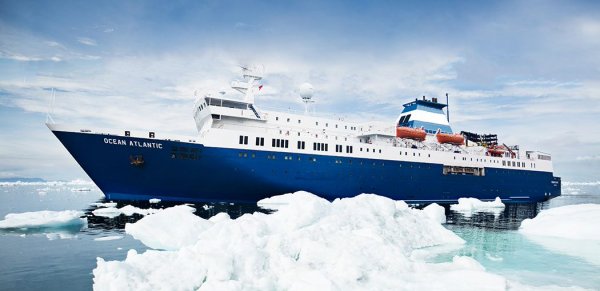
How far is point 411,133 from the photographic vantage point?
125 feet

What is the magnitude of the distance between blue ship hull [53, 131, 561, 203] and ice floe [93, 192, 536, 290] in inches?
508

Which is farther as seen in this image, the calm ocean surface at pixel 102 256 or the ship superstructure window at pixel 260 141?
the ship superstructure window at pixel 260 141

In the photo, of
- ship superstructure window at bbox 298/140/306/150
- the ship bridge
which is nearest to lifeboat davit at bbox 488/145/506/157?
the ship bridge

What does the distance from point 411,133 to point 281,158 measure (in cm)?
1745

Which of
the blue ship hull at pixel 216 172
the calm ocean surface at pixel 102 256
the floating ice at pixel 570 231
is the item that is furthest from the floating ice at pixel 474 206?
the calm ocean surface at pixel 102 256

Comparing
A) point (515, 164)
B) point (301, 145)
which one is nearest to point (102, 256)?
point (301, 145)

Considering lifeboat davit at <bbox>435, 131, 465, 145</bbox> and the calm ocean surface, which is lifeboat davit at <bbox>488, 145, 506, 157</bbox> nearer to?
lifeboat davit at <bbox>435, 131, 465, 145</bbox>

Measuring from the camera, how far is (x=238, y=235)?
9930mm

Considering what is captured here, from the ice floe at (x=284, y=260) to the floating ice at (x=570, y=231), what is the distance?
7.05 m

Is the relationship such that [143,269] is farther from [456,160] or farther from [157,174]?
[456,160]

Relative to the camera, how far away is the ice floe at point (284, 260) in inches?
304

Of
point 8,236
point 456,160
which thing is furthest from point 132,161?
point 456,160

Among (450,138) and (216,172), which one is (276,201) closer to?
(216,172)

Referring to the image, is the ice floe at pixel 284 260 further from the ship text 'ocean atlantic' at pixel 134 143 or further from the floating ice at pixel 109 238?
the ship text 'ocean atlantic' at pixel 134 143
